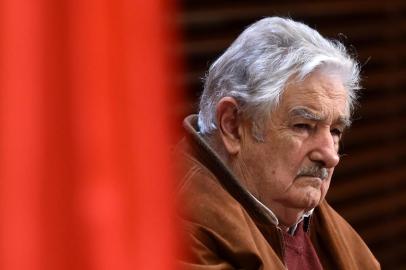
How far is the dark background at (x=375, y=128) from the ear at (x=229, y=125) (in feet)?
8.38

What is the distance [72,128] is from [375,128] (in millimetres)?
4684

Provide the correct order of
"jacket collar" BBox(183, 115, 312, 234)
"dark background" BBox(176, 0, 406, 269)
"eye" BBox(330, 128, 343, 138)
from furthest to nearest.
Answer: "dark background" BBox(176, 0, 406, 269) < "eye" BBox(330, 128, 343, 138) < "jacket collar" BBox(183, 115, 312, 234)

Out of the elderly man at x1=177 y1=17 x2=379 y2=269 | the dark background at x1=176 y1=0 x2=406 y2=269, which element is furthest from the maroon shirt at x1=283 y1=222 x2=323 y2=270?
the dark background at x1=176 y1=0 x2=406 y2=269

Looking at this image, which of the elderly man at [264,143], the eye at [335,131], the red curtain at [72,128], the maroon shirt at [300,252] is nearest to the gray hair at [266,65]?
the elderly man at [264,143]

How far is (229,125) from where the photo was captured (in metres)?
1.93

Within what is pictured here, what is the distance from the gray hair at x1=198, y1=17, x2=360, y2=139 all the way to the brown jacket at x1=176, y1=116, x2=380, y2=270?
0.37 ft

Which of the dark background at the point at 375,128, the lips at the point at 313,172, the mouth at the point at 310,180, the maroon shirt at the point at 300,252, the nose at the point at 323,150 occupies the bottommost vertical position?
the dark background at the point at 375,128

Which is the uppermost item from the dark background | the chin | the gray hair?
the gray hair

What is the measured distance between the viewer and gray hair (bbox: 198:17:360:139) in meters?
1.82

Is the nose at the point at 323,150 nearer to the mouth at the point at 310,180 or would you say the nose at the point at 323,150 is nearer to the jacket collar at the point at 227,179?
the mouth at the point at 310,180

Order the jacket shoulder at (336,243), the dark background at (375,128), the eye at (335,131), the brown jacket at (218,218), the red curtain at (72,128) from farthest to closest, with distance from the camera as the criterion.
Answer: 1. the dark background at (375,128)
2. the jacket shoulder at (336,243)
3. the eye at (335,131)
4. the brown jacket at (218,218)
5. the red curtain at (72,128)

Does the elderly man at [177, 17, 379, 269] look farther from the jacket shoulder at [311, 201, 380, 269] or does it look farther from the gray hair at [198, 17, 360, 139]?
the jacket shoulder at [311, 201, 380, 269]

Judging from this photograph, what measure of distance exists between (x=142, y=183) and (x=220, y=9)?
3.58 meters

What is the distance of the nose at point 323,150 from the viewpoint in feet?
6.33
